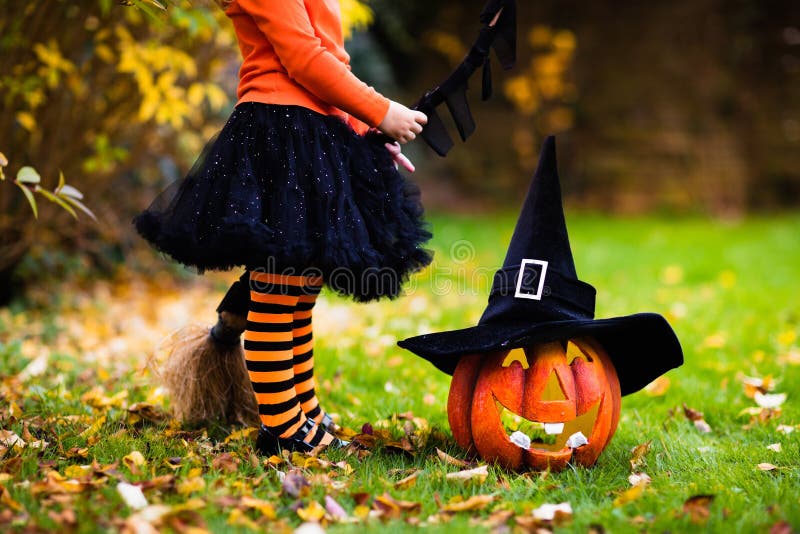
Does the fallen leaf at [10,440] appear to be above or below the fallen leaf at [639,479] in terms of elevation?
below

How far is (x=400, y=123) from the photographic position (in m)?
1.88

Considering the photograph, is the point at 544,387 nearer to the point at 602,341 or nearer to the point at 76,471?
the point at 602,341

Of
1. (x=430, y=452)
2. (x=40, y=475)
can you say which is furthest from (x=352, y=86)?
(x=40, y=475)

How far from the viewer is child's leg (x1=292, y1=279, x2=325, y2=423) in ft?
7.04

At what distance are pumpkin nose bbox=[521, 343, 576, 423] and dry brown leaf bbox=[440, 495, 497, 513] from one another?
29 cm

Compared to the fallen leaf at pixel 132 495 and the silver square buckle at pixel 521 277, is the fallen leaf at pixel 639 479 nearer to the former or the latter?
the silver square buckle at pixel 521 277

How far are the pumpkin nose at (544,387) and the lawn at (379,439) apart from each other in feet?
0.51

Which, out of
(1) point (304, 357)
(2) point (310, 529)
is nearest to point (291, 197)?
(1) point (304, 357)

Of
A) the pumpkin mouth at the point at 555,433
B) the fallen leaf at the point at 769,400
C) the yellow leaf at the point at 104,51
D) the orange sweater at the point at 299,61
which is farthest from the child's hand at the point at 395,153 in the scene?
the yellow leaf at the point at 104,51

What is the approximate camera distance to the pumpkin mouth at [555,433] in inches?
74.4

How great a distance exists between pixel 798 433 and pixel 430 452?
1117 millimetres

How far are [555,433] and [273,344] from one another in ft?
2.69

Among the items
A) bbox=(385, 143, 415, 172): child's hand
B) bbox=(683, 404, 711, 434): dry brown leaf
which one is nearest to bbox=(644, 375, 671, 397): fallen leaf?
bbox=(683, 404, 711, 434): dry brown leaf

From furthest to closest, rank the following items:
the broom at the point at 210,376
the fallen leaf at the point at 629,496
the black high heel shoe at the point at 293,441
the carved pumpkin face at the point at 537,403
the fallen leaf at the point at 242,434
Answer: the broom at the point at 210,376, the fallen leaf at the point at 242,434, the black high heel shoe at the point at 293,441, the carved pumpkin face at the point at 537,403, the fallen leaf at the point at 629,496
